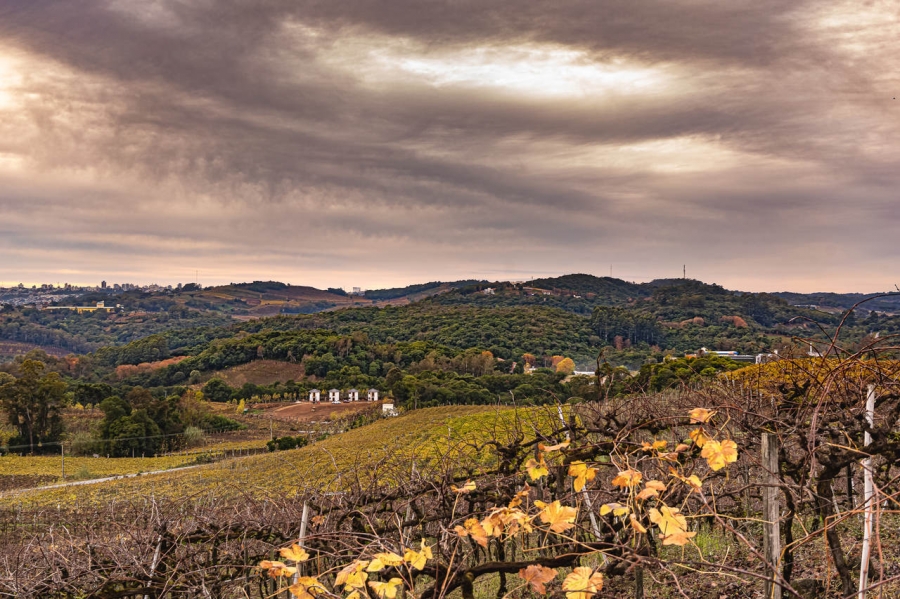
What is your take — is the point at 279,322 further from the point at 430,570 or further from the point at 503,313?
the point at 430,570

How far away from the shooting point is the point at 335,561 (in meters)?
3.43

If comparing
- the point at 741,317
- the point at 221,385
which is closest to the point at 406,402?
the point at 221,385

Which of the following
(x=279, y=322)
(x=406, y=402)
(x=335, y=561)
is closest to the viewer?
(x=335, y=561)

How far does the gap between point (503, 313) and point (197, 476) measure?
104375 mm

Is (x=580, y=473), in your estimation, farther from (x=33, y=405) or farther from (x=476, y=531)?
(x=33, y=405)

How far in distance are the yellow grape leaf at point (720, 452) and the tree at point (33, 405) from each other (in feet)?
222

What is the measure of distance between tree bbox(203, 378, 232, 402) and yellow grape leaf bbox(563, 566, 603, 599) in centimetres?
9790

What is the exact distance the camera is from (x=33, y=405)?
58.1 meters

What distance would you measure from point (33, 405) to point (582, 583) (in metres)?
70.0

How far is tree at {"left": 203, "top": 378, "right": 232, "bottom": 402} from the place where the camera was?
9266 cm

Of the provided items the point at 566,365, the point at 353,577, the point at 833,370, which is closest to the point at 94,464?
the point at 353,577

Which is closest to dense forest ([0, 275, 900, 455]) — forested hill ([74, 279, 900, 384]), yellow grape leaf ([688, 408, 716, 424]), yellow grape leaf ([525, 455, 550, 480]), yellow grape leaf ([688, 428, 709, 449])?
forested hill ([74, 279, 900, 384])

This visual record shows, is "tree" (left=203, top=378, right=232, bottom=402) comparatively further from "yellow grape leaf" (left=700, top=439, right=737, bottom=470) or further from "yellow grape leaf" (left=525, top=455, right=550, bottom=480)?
"yellow grape leaf" (left=700, top=439, right=737, bottom=470)

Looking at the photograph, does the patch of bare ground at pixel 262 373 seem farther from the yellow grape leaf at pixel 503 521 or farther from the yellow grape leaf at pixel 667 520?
the yellow grape leaf at pixel 667 520
